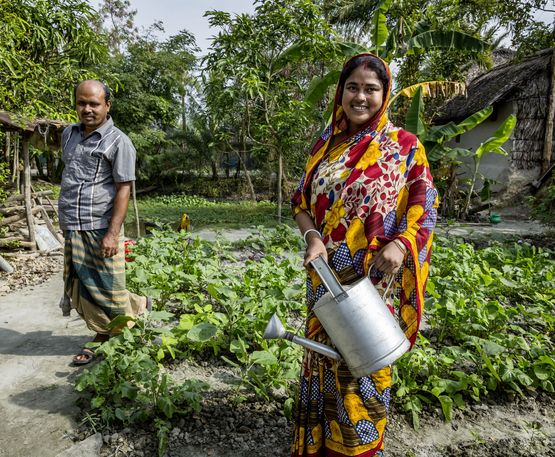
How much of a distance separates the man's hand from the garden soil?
2.54ft

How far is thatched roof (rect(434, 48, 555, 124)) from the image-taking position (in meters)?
11.2

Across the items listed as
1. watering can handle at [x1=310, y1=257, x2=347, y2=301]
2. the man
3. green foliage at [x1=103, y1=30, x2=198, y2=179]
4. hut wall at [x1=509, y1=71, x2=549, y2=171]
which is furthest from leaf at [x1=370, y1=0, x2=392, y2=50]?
green foliage at [x1=103, y1=30, x2=198, y2=179]

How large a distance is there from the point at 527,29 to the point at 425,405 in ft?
36.7

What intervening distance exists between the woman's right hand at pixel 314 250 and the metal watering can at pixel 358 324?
0.10 m

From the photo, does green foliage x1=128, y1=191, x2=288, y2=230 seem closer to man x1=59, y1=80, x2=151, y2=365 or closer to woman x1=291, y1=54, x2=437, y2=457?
man x1=59, y1=80, x2=151, y2=365

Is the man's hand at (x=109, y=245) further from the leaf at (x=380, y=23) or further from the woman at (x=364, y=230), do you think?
the leaf at (x=380, y=23)

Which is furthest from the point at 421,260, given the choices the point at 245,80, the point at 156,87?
the point at 156,87

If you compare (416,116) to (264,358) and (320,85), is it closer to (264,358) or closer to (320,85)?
(320,85)

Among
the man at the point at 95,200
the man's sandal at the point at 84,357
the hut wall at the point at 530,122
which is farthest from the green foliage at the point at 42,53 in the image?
the hut wall at the point at 530,122

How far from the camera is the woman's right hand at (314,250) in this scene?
1.52 meters

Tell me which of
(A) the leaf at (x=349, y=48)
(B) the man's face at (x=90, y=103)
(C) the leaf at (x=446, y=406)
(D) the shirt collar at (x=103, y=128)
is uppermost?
(A) the leaf at (x=349, y=48)

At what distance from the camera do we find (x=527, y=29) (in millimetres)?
10289

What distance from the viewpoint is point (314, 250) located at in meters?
1.55

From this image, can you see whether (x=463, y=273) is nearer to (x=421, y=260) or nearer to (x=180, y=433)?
(x=421, y=260)
